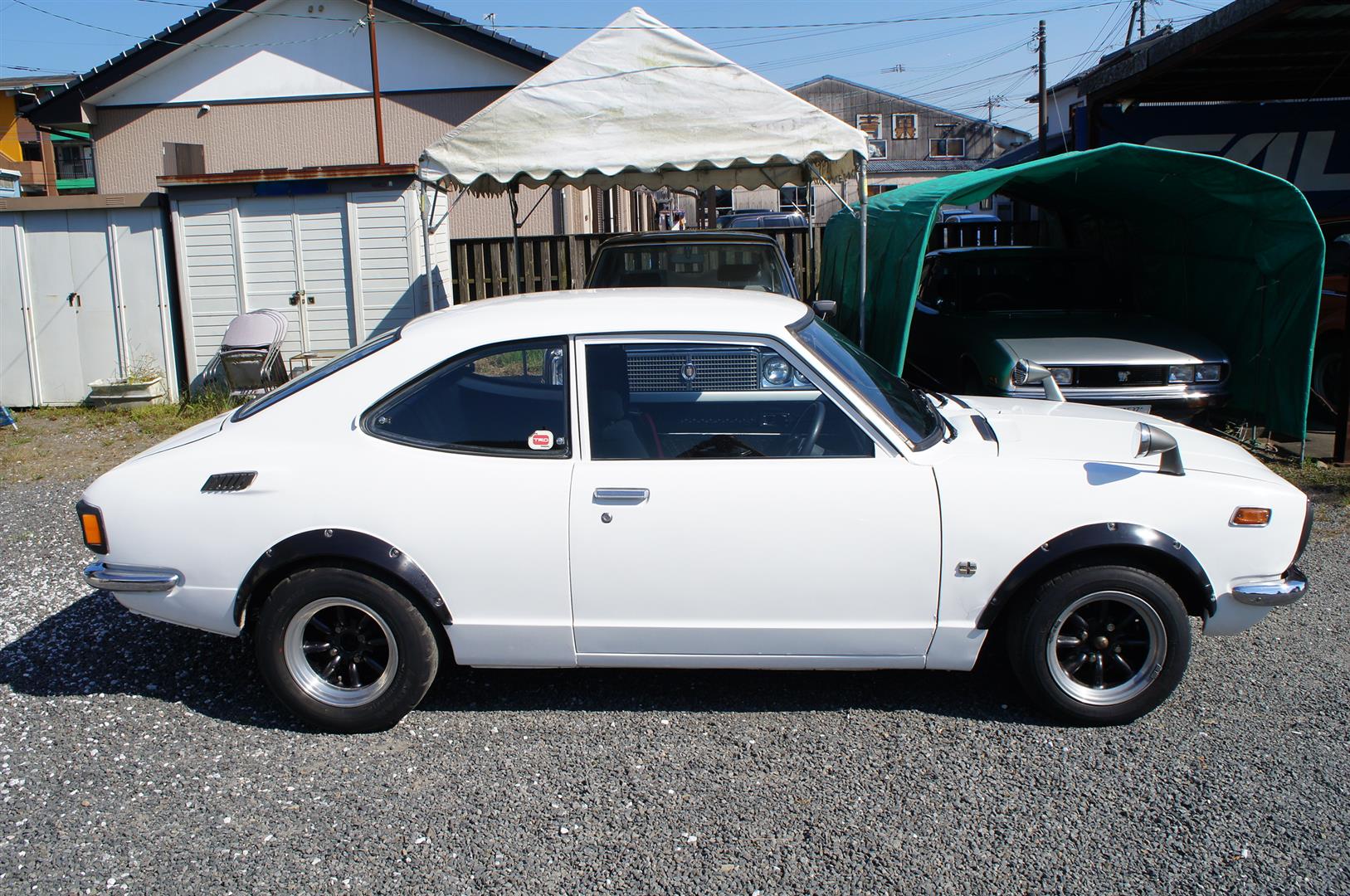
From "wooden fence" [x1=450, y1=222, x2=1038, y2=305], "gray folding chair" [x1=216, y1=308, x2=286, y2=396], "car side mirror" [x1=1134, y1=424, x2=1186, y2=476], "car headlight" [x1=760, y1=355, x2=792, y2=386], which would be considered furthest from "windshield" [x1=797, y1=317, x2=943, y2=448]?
"wooden fence" [x1=450, y1=222, x2=1038, y2=305]

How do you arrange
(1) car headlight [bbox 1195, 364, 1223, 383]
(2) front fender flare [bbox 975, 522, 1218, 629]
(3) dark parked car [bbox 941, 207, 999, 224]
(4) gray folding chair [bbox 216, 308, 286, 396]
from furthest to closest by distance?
(3) dark parked car [bbox 941, 207, 999, 224]
(4) gray folding chair [bbox 216, 308, 286, 396]
(1) car headlight [bbox 1195, 364, 1223, 383]
(2) front fender flare [bbox 975, 522, 1218, 629]

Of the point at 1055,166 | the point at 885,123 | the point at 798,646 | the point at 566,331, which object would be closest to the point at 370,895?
the point at 798,646

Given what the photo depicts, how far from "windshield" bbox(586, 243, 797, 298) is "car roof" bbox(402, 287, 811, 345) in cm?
487

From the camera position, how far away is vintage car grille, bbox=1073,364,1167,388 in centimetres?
748

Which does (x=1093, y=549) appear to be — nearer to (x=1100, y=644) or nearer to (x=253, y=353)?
(x=1100, y=644)

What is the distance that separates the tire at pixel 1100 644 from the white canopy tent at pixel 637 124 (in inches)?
195

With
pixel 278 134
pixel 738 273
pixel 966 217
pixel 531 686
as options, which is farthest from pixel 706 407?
pixel 966 217

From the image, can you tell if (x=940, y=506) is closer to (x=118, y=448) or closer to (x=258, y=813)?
(x=258, y=813)

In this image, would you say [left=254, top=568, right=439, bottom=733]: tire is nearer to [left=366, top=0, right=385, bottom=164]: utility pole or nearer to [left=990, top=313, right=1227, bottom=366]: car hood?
[left=990, top=313, right=1227, bottom=366]: car hood

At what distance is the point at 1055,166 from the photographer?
728 centimetres

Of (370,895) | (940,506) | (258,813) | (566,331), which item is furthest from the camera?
(566,331)

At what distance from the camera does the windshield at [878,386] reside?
3.94m

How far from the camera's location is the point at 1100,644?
3.82m

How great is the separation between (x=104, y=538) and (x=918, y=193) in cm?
662
